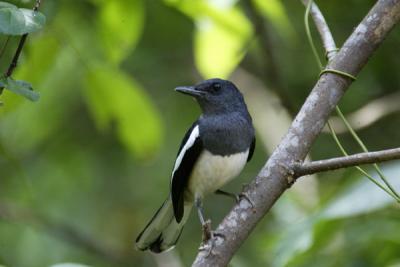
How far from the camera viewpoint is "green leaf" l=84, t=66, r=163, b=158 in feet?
13.0

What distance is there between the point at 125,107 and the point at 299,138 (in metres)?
1.55

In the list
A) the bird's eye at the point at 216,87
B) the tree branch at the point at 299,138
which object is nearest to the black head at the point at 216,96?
the bird's eye at the point at 216,87

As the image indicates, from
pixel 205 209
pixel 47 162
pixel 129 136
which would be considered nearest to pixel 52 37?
pixel 129 136

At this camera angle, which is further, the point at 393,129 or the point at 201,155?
the point at 393,129

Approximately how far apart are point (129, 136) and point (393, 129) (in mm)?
2226

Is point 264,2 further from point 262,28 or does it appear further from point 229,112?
point 262,28

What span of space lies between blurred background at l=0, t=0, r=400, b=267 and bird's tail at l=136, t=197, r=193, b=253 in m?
0.53

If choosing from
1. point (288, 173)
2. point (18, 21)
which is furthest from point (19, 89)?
point (288, 173)

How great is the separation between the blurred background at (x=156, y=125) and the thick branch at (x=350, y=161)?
2.10ft

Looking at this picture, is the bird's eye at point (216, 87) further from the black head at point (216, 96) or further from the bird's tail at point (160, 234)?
the bird's tail at point (160, 234)

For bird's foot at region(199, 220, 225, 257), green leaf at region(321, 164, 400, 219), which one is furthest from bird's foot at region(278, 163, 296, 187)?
green leaf at region(321, 164, 400, 219)

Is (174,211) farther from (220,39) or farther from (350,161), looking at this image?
(350,161)

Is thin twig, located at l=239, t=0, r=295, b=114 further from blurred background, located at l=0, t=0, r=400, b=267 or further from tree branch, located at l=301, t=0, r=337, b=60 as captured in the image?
tree branch, located at l=301, t=0, r=337, b=60

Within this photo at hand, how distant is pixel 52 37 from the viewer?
3826mm
